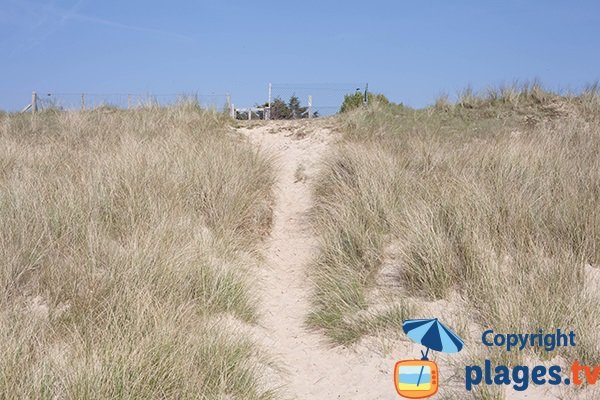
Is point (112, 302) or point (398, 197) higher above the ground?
point (398, 197)

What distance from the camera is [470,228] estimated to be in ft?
18.7

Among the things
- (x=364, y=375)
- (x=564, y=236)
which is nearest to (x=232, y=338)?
(x=364, y=375)

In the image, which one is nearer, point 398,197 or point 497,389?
point 497,389

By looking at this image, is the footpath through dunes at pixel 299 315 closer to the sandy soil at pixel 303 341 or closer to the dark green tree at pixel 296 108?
the sandy soil at pixel 303 341

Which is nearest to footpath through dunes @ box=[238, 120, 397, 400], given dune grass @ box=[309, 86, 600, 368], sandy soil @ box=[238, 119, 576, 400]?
sandy soil @ box=[238, 119, 576, 400]

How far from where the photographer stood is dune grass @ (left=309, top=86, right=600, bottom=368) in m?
4.56

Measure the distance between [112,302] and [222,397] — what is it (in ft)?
4.37

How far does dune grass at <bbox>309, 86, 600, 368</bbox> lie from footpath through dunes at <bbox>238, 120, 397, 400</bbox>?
0.24 meters

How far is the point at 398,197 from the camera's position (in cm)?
744

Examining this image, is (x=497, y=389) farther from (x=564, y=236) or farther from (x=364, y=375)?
(x=564, y=236)

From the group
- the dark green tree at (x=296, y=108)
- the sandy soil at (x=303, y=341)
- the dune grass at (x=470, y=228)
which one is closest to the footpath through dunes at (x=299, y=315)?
the sandy soil at (x=303, y=341)

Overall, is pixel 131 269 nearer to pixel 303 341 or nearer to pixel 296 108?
pixel 303 341

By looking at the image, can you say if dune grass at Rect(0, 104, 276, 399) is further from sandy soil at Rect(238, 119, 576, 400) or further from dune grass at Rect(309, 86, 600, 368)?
dune grass at Rect(309, 86, 600, 368)

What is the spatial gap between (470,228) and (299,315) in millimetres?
2043
